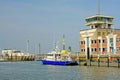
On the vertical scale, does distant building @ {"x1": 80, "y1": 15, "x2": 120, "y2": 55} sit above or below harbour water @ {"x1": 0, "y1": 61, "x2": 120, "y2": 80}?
above

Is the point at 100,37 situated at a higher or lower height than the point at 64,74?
higher

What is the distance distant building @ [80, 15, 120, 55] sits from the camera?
116 meters

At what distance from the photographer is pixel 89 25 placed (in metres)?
135

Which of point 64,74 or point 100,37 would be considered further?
point 100,37

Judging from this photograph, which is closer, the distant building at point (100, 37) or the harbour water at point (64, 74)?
the harbour water at point (64, 74)

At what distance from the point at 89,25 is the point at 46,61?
22.6 metres

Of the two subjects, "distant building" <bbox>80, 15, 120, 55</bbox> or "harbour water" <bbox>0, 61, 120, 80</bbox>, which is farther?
"distant building" <bbox>80, 15, 120, 55</bbox>

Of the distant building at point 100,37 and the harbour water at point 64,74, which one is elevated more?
the distant building at point 100,37

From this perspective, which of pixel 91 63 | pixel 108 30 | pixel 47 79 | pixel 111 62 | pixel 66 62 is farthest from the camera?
pixel 108 30

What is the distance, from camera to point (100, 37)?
123062mm

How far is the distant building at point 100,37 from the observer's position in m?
116

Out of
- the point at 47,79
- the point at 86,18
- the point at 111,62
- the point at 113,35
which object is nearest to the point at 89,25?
the point at 86,18

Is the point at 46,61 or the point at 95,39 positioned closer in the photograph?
the point at 95,39

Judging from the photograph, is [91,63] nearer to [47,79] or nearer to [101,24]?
[101,24]
